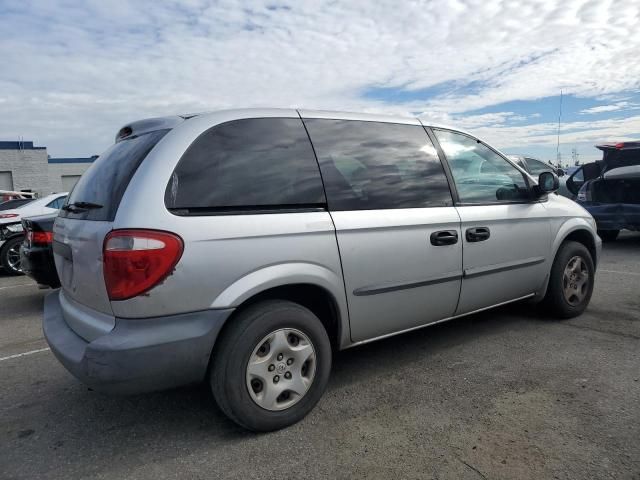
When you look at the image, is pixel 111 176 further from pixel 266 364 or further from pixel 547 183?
pixel 547 183

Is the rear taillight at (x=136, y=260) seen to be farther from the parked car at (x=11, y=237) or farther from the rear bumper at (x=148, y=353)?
the parked car at (x=11, y=237)

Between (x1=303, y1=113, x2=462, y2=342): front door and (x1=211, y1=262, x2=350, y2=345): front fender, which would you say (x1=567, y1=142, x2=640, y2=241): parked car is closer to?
(x1=303, y1=113, x2=462, y2=342): front door

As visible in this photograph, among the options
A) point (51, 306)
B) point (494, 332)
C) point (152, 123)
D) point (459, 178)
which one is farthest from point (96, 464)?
point (494, 332)

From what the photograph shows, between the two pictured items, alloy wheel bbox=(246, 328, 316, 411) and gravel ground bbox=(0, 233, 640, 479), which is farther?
alloy wheel bbox=(246, 328, 316, 411)

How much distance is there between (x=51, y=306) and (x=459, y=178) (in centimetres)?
294

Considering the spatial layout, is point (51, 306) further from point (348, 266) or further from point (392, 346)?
point (392, 346)

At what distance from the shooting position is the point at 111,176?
275 cm

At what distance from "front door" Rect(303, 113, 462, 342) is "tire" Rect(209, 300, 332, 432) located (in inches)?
13.9

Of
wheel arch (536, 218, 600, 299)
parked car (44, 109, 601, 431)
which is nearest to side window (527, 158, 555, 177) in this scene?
wheel arch (536, 218, 600, 299)

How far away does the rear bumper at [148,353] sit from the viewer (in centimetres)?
229

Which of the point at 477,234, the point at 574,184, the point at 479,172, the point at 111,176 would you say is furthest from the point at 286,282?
the point at 574,184

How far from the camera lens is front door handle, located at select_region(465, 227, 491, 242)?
3.50 meters

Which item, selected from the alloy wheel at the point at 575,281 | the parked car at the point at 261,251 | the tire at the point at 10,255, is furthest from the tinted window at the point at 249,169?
the tire at the point at 10,255

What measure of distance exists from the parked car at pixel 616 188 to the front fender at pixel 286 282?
7.41 metres
